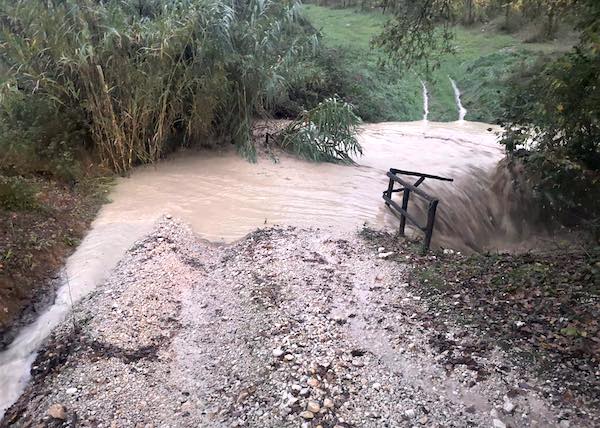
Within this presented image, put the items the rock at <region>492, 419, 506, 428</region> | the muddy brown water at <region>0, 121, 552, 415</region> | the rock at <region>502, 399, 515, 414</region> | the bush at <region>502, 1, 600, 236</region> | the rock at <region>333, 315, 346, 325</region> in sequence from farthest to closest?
the muddy brown water at <region>0, 121, 552, 415</region> < the rock at <region>333, 315, 346, 325</region> < the bush at <region>502, 1, 600, 236</region> < the rock at <region>502, 399, 515, 414</region> < the rock at <region>492, 419, 506, 428</region>

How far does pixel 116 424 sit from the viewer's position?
3930 millimetres

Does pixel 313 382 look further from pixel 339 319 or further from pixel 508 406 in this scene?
pixel 508 406

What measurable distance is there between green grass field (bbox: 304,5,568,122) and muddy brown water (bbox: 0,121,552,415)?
19.7 feet

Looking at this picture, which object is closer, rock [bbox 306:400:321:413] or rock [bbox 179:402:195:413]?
rock [bbox 306:400:321:413]

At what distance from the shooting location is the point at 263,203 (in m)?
8.94

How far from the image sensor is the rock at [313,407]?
3881 millimetres

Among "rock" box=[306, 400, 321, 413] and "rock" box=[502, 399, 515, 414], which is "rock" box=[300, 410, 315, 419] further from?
"rock" box=[502, 399, 515, 414]

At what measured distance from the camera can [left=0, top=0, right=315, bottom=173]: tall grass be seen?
8938mm

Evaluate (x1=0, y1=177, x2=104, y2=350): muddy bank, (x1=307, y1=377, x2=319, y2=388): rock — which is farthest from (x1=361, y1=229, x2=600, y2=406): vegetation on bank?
(x1=0, y1=177, x2=104, y2=350): muddy bank

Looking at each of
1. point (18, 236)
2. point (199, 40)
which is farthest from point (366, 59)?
point (18, 236)

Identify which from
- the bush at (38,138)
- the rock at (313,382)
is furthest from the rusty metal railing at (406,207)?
the bush at (38,138)

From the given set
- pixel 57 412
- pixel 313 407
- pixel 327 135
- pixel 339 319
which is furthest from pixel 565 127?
pixel 327 135

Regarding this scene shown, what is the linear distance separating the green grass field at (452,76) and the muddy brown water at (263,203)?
6.01 metres

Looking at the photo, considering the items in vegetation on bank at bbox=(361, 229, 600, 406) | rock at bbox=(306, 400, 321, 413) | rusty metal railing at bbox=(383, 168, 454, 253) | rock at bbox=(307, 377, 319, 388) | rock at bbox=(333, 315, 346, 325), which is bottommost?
rock at bbox=(306, 400, 321, 413)
